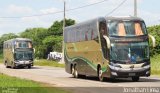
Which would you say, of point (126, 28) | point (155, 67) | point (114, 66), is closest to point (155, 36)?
point (155, 67)

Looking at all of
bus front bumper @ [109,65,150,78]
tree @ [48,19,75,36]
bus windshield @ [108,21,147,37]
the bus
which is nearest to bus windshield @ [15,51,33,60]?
the bus

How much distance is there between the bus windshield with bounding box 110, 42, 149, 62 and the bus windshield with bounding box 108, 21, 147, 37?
608 millimetres

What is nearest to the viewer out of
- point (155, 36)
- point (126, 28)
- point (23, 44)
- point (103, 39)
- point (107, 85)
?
point (107, 85)

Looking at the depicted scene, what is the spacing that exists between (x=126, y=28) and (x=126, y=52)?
130 cm

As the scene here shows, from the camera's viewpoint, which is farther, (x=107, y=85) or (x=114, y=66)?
(x=114, y=66)

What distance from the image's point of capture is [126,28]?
2925 cm

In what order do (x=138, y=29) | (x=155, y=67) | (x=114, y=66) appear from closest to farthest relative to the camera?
1. (x=114, y=66)
2. (x=138, y=29)
3. (x=155, y=67)

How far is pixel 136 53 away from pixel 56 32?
105084 millimetres

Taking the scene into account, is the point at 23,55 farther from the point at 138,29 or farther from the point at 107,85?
the point at 107,85

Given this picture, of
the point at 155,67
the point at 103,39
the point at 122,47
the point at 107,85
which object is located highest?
the point at 103,39

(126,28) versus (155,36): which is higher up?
(155,36)

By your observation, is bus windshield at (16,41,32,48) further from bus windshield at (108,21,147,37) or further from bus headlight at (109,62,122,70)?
bus headlight at (109,62,122,70)

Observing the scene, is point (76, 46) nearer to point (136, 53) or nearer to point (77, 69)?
point (77, 69)

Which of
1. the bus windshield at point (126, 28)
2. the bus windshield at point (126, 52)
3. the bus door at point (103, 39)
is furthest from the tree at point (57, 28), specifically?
the bus windshield at point (126, 52)
